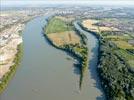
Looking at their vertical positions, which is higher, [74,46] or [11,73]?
[74,46]

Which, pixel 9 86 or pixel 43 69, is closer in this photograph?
pixel 9 86

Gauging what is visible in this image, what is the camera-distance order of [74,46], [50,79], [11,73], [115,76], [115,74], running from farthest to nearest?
[74,46] < [11,73] < [115,74] < [50,79] < [115,76]

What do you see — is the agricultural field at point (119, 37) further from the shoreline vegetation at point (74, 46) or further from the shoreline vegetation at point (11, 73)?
the shoreline vegetation at point (11, 73)

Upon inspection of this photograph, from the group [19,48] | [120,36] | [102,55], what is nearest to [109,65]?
[102,55]

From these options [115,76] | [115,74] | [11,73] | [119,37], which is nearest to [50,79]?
[11,73]

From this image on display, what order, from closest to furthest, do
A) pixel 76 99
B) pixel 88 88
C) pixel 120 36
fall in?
1. pixel 76 99
2. pixel 88 88
3. pixel 120 36

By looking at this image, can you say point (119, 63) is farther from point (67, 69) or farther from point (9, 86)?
point (9, 86)

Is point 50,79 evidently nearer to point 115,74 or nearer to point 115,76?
point 115,76
